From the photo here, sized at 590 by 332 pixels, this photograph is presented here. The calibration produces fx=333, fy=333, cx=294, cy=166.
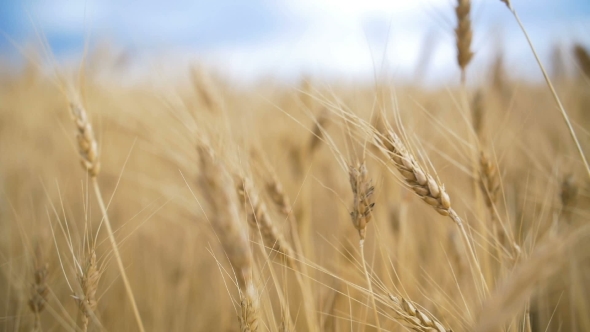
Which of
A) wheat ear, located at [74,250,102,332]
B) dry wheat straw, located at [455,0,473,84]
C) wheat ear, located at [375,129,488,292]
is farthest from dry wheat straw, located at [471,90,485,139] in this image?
wheat ear, located at [74,250,102,332]

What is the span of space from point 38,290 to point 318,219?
1567 millimetres

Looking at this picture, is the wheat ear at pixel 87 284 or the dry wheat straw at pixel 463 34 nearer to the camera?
the wheat ear at pixel 87 284

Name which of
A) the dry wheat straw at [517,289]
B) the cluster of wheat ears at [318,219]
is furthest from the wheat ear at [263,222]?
the dry wheat straw at [517,289]

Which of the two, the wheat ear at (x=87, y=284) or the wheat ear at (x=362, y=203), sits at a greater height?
the wheat ear at (x=362, y=203)

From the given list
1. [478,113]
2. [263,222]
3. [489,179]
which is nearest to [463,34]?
[478,113]

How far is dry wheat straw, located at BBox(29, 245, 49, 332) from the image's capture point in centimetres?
81

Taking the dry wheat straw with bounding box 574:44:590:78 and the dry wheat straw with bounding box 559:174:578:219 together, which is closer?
the dry wheat straw with bounding box 559:174:578:219

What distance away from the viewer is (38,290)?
2.71 ft

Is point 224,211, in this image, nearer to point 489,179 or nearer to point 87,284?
point 87,284

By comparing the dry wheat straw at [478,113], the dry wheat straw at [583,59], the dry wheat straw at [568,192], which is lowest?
the dry wheat straw at [568,192]

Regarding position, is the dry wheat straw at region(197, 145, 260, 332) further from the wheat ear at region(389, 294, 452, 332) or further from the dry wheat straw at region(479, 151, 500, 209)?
the dry wheat straw at region(479, 151, 500, 209)

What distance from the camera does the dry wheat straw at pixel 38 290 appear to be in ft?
2.66

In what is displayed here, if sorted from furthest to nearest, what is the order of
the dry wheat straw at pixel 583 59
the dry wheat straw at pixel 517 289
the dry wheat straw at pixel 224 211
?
1. the dry wheat straw at pixel 583 59
2. the dry wheat straw at pixel 224 211
3. the dry wheat straw at pixel 517 289

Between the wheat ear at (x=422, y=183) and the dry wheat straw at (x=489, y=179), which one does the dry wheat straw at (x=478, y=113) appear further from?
the wheat ear at (x=422, y=183)
